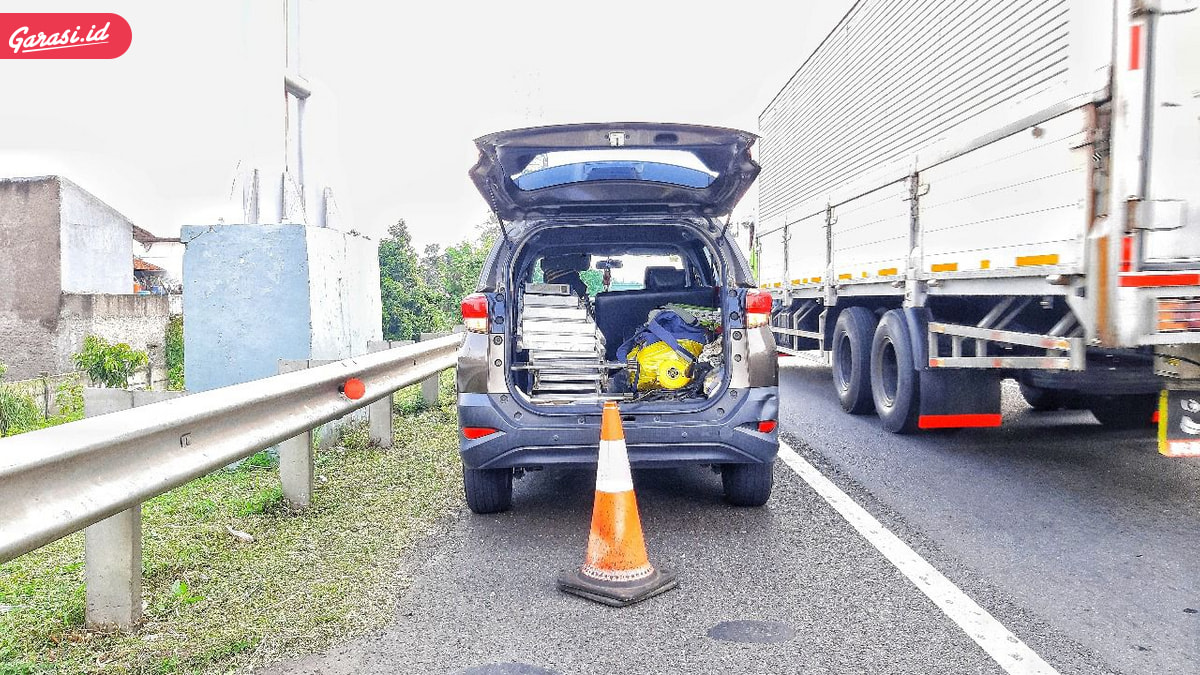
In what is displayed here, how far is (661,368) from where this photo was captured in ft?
18.4

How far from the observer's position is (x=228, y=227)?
6762mm

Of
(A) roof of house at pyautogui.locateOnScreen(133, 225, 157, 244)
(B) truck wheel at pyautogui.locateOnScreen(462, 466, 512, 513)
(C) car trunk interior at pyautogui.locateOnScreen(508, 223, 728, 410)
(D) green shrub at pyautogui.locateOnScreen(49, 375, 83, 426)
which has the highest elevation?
(A) roof of house at pyautogui.locateOnScreen(133, 225, 157, 244)

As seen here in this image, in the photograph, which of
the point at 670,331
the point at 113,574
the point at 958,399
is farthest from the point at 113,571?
the point at 958,399

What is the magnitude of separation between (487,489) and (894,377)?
434cm

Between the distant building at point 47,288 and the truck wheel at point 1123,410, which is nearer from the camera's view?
the truck wheel at point 1123,410

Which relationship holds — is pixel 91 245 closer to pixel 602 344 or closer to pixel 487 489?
pixel 602 344

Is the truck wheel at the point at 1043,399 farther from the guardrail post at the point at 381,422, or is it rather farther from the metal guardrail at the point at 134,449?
the metal guardrail at the point at 134,449

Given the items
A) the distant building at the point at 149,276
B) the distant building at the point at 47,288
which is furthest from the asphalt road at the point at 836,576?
the distant building at the point at 149,276

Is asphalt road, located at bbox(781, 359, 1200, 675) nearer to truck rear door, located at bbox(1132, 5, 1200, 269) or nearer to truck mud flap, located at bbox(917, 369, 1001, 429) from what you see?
truck mud flap, located at bbox(917, 369, 1001, 429)

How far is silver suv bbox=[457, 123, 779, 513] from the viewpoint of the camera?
16.1ft

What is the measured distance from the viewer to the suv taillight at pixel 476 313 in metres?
5.02

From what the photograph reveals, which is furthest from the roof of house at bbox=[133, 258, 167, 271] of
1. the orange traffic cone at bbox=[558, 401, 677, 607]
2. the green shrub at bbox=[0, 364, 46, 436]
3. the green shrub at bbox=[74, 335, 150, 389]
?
the orange traffic cone at bbox=[558, 401, 677, 607]

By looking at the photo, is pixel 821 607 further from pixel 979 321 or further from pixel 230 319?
pixel 230 319

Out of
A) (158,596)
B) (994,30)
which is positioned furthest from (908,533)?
(994,30)
